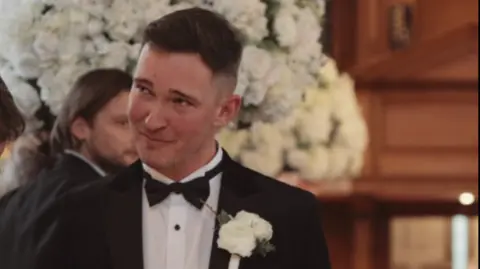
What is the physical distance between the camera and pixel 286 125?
90.0 inches

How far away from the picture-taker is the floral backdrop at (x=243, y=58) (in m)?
2.11

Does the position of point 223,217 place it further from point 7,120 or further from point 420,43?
point 420,43

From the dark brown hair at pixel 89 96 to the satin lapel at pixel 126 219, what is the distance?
524 millimetres

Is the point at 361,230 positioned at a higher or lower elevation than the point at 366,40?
lower

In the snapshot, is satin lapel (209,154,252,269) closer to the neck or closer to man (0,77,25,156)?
the neck

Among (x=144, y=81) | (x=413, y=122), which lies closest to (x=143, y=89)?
(x=144, y=81)

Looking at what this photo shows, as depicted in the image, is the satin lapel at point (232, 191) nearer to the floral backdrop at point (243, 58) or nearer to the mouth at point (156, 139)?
the mouth at point (156, 139)

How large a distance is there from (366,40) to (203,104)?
3.40 metres

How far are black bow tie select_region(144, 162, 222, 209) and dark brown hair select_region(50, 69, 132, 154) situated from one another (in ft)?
1.84

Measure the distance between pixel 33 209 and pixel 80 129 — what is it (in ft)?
0.98

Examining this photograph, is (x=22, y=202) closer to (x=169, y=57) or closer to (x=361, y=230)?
(x=169, y=57)

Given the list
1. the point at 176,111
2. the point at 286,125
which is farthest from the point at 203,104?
the point at 286,125

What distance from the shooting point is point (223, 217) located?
5.29 feet

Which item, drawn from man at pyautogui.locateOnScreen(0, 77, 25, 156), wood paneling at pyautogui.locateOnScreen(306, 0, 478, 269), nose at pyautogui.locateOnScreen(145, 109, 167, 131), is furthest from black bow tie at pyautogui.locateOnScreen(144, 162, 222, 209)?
wood paneling at pyautogui.locateOnScreen(306, 0, 478, 269)
